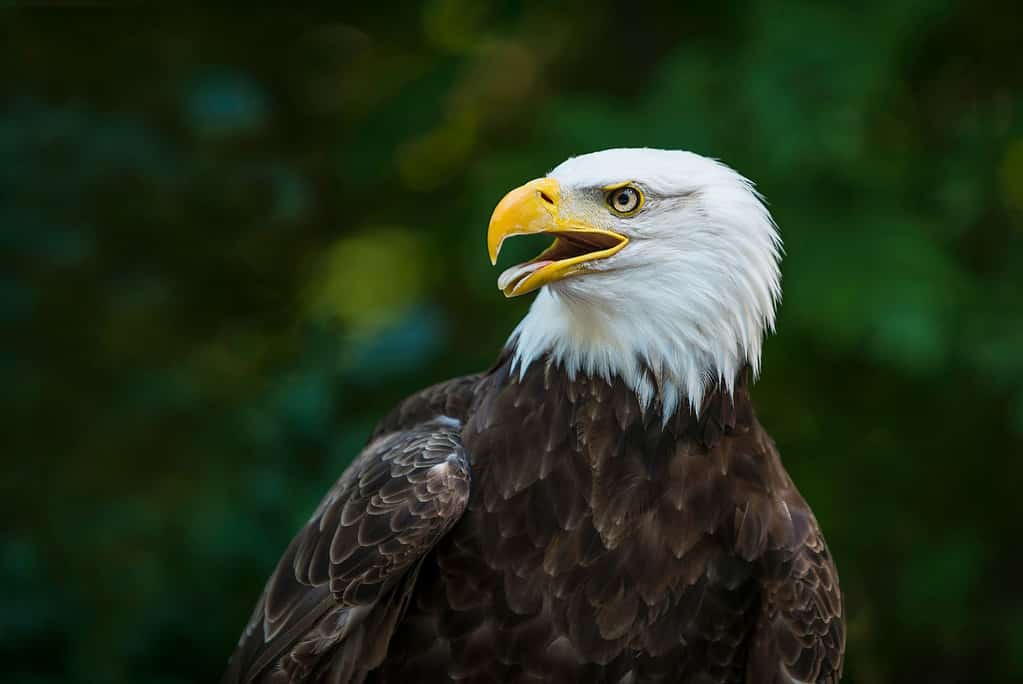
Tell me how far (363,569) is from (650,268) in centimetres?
88

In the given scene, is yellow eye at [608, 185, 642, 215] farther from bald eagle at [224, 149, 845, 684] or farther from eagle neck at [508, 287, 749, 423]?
eagle neck at [508, 287, 749, 423]

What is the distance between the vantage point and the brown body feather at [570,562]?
9.02ft

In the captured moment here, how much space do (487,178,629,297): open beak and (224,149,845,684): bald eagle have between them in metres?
0.02

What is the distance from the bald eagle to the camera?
269 cm

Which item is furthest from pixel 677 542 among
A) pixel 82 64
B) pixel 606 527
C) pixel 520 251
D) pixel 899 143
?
pixel 82 64

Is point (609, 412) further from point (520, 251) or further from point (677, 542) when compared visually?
point (520, 251)

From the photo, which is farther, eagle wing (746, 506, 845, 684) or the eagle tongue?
eagle wing (746, 506, 845, 684)

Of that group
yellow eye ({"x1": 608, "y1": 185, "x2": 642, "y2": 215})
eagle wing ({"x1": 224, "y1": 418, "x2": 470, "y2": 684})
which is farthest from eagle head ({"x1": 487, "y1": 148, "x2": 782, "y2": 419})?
eagle wing ({"x1": 224, "y1": 418, "x2": 470, "y2": 684})

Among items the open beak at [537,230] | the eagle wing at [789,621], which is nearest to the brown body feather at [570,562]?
the eagle wing at [789,621]

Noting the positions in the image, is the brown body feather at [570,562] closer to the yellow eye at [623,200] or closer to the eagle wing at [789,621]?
the eagle wing at [789,621]

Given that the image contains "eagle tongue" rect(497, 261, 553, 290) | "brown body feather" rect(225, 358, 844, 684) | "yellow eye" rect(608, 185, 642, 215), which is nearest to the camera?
"eagle tongue" rect(497, 261, 553, 290)

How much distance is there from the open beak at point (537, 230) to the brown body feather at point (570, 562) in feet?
1.07

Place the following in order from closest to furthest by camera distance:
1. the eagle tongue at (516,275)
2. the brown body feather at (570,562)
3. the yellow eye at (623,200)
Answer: the eagle tongue at (516,275), the yellow eye at (623,200), the brown body feather at (570,562)

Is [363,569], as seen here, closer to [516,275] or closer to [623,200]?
[516,275]
